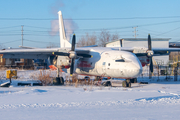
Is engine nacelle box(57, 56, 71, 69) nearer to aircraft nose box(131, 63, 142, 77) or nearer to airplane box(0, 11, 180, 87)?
airplane box(0, 11, 180, 87)

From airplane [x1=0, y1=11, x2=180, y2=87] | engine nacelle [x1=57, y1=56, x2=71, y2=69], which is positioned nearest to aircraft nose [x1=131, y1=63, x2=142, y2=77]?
airplane [x1=0, y1=11, x2=180, y2=87]

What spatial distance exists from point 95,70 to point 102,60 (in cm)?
109

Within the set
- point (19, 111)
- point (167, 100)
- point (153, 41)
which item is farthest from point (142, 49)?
point (153, 41)

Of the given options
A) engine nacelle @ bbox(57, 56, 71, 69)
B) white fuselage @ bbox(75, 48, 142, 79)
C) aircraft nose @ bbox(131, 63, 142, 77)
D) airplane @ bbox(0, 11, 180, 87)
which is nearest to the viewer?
aircraft nose @ bbox(131, 63, 142, 77)

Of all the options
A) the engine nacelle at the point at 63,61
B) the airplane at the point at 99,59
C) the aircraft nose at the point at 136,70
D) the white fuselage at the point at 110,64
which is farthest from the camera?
the engine nacelle at the point at 63,61

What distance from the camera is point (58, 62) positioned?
17.4 meters

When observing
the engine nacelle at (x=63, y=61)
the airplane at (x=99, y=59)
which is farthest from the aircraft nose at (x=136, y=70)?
the engine nacelle at (x=63, y=61)

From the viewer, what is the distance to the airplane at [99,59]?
1345cm

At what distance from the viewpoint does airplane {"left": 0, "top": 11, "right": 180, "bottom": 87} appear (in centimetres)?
1345

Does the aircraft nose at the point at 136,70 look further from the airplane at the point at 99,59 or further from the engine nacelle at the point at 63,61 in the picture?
the engine nacelle at the point at 63,61

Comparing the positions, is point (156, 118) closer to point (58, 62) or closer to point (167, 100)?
point (167, 100)

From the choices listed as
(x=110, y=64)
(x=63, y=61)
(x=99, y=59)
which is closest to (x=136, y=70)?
(x=110, y=64)

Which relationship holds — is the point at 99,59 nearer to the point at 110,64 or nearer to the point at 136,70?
the point at 110,64

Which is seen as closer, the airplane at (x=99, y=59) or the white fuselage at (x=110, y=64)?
the white fuselage at (x=110, y=64)
